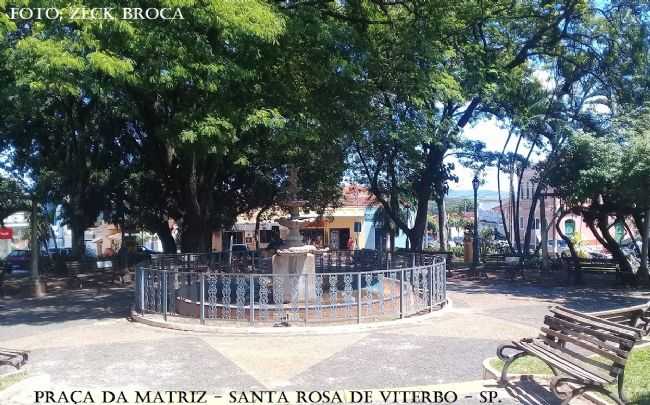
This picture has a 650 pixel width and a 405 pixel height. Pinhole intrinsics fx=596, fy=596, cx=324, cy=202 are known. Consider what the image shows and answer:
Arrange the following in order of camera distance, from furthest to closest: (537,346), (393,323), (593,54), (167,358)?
1. (593,54)
2. (393,323)
3. (167,358)
4. (537,346)

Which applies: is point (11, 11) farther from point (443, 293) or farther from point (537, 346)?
point (537, 346)

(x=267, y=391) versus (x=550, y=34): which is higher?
(x=550, y=34)

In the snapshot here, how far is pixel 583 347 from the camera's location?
20.1 feet

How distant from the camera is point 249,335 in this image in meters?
10.4

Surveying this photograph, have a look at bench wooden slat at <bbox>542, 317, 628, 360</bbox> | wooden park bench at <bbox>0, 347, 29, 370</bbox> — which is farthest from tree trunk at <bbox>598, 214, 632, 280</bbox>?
wooden park bench at <bbox>0, 347, 29, 370</bbox>

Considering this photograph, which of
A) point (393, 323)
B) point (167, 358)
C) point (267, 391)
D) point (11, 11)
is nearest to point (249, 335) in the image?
point (167, 358)

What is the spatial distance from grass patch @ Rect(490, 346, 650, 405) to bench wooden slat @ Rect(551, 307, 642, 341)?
33.3 inches

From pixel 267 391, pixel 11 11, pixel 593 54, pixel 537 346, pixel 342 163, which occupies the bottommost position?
pixel 267 391

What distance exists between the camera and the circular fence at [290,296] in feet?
36.0

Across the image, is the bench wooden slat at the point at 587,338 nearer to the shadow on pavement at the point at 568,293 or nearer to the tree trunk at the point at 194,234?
the shadow on pavement at the point at 568,293

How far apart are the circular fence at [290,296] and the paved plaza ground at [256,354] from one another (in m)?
0.59

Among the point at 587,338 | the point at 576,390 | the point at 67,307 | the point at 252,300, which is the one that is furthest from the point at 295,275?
the point at 67,307

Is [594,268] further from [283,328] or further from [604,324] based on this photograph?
[604,324]

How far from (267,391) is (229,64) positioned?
761 centimetres
